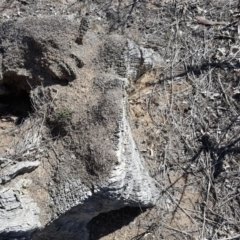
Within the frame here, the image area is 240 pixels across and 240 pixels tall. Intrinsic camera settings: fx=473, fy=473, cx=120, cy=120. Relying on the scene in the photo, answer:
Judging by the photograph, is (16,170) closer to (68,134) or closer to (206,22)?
(68,134)

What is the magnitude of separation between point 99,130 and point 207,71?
1197 millimetres

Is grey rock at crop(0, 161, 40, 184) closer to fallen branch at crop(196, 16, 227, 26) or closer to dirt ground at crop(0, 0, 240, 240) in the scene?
dirt ground at crop(0, 0, 240, 240)

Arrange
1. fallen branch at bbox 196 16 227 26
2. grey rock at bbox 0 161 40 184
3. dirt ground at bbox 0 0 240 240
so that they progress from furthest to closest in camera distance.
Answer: fallen branch at bbox 196 16 227 26 → dirt ground at bbox 0 0 240 240 → grey rock at bbox 0 161 40 184

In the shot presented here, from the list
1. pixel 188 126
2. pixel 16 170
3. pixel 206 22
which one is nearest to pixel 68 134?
pixel 16 170

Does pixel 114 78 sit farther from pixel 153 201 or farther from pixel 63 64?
pixel 153 201

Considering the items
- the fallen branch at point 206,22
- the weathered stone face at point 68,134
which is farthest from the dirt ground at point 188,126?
the weathered stone face at point 68,134

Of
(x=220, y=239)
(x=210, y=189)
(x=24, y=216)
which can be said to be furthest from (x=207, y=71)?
(x=24, y=216)

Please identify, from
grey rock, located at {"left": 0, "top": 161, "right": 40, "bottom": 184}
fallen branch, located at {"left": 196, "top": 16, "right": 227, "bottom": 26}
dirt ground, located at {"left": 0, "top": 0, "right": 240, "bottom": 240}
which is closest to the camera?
grey rock, located at {"left": 0, "top": 161, "right": 40, "bottom": 184}

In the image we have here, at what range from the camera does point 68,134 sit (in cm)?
324

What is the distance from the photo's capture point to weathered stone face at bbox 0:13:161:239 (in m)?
3.02

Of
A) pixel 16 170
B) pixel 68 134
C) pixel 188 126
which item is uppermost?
pixel 188 126

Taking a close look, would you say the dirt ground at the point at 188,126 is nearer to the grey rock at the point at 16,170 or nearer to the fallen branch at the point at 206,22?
the fallen branch at the point at 206,22

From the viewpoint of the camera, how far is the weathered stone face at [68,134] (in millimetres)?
3023

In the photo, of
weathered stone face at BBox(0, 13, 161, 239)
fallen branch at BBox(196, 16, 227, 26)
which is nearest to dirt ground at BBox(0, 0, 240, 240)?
fallen branch at BBox(196, 16, 227, 26)
